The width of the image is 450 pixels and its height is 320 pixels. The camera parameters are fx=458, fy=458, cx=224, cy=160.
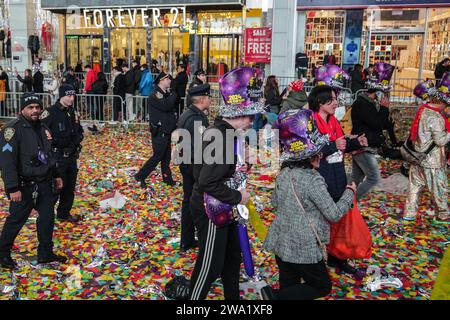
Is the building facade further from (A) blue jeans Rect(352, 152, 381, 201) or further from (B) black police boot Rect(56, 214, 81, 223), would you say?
(B) black police boot Rect(56, 214, 81, 223)

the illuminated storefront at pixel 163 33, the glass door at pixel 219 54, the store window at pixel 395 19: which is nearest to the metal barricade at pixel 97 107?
the illuminated storefront at pixel 163 33

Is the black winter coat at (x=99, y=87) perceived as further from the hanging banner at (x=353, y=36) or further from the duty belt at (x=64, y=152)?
the hanging banner at (x=353, y=36)

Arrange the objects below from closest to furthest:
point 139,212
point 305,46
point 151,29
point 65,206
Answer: point 65,206 → point 139,212 → point 305,46 → point 151,29

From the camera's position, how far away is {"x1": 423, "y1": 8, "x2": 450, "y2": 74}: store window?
18.5m

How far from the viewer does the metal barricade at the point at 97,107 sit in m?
14.4

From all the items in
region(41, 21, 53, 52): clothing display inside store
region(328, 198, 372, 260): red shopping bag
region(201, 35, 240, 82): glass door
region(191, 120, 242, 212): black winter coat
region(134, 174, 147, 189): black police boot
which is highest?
region(41, 21, 53, 52): clothing display inside store

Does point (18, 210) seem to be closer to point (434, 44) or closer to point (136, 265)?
point (136, 265)

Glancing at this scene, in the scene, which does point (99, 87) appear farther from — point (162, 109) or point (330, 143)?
point (330, 143)

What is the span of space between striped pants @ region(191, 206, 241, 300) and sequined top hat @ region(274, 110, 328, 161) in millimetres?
802

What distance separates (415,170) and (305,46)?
46.7ft

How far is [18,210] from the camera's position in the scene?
507 centimetres

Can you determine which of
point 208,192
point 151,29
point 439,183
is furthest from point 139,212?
point 151,29

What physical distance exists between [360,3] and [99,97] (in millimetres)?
11357

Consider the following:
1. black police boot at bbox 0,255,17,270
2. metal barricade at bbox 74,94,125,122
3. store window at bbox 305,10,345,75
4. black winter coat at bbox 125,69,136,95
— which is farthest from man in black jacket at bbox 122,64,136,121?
black police boot at bbox 0,255,17,270
